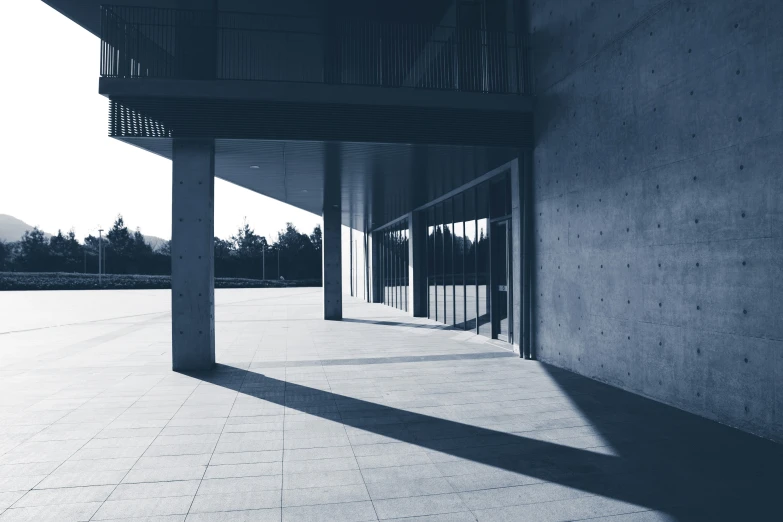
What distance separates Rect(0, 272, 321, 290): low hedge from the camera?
5253cm

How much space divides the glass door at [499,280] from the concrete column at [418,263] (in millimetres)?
7031

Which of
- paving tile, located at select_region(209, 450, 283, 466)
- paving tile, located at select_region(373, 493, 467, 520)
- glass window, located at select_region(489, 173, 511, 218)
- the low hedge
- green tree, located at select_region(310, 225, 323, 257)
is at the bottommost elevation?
paving tile, located at select_region(373, 493, 467, 520)

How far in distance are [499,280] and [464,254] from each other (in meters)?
2.69

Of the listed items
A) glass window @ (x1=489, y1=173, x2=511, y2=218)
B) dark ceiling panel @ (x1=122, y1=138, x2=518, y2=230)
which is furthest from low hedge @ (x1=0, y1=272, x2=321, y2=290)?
glass window @ (x1=489, y1=173, x2=511, y2=218)

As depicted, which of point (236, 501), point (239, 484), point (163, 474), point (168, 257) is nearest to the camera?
point (236, 501)

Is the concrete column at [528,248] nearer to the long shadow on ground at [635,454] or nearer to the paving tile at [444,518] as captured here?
the long shadow on ground at [635,454]

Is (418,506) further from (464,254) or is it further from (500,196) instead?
(464,254)

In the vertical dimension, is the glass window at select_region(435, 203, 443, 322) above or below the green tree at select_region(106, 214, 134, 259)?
below

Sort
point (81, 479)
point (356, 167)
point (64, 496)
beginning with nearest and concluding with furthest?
point (64, 496)
point (81, 479)
point (356, 167)

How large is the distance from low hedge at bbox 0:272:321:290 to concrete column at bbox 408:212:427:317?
137 ft

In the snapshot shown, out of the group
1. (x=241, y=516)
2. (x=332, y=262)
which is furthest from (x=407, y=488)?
(x=332, y=262)

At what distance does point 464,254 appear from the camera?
15078 mm

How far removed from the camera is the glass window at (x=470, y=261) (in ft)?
46.9

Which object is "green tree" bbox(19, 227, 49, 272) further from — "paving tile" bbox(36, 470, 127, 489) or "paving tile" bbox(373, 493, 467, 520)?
"paving tile" bbox(373, 493, 467, 520)
